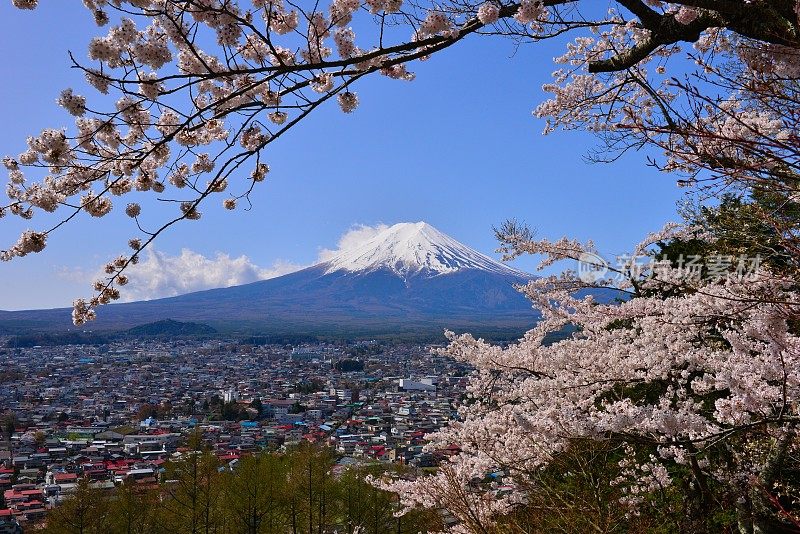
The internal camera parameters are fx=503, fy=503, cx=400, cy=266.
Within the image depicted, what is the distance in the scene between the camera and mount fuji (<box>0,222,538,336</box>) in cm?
9244

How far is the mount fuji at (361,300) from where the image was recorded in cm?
9244

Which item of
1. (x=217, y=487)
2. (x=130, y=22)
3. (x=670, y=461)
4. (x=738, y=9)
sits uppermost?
(x=130, y=22)

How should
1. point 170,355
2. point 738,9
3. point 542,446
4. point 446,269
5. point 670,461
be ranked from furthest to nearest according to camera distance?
point 446,269, point 170,355, point 670,461, point 542,446, point 738,9

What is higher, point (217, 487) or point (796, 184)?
point (796, 184)

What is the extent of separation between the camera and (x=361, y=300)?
4508 inches

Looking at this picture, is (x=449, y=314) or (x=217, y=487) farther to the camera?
(x=449, y=314)

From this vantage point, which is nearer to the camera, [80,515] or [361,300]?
[80,515]

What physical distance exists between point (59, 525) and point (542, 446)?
11.4 meters

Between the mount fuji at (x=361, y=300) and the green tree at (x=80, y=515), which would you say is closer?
the green tree at (x=80, y=515)

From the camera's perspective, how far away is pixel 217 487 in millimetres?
12438

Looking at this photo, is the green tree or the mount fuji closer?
the green tree

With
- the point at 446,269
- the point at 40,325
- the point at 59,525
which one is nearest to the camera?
the point at 59,525

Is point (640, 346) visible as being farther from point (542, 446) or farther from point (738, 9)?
point (738, 9)

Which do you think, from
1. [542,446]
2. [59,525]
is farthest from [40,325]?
[542,446]
